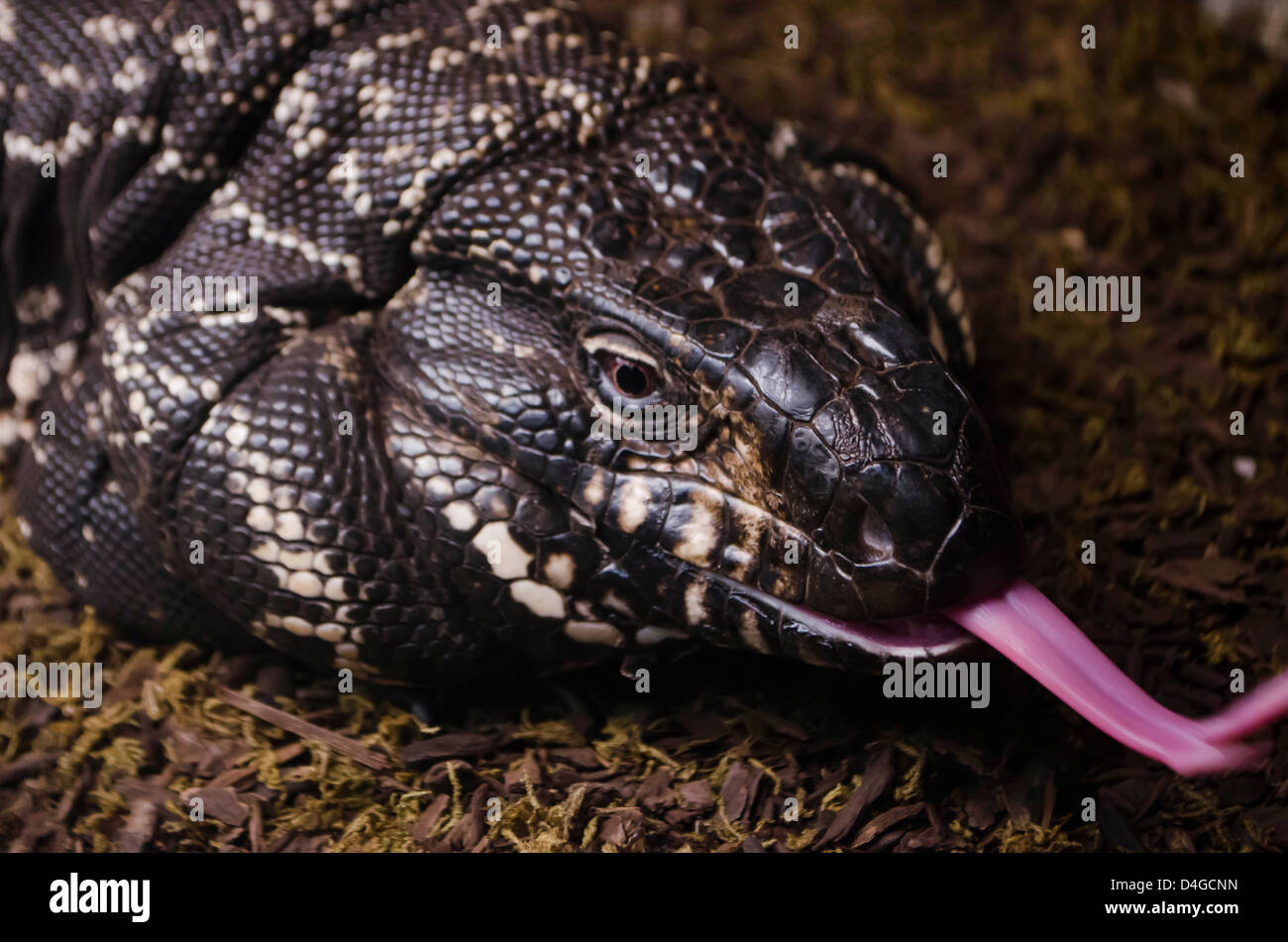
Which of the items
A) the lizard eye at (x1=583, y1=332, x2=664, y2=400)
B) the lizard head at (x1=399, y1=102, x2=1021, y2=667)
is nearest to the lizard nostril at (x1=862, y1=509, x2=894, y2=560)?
the lizard head at (x1=399, y1=102, x2=1021, y2=667)

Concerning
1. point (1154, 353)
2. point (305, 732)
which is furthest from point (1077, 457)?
point (305, 732)

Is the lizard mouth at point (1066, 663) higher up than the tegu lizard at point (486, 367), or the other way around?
the tegu lizard at point (486, 367)

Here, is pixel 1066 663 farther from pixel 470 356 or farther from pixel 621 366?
pixel 470 356

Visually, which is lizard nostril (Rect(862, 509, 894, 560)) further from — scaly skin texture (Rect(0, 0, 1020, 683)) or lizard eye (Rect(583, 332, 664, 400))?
lizard eye (Rect(583, 332, 664, 400))

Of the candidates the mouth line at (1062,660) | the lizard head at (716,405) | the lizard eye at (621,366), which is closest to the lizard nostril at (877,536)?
the lizard head at (716,405)

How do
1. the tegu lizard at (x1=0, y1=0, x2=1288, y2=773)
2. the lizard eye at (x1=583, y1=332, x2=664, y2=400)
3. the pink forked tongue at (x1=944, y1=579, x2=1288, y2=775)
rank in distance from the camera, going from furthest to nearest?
the lizard eye at (x1=583, y1=332, x2=664, y2=400) < the tegu lizard at (x1=0, y1=0, x2=1288, y2=773) < the pink forked tongue at (x1=944, y1=579, x2=1288, y2=775)

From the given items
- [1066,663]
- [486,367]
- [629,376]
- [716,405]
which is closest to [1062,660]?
[1066,663]

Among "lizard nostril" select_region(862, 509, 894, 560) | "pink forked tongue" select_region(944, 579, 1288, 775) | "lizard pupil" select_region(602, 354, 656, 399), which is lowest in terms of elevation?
"pink forked tongue" select_region(944, 579, 1288, 775)

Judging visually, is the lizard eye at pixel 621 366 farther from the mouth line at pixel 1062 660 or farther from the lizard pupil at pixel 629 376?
the mouth line at pixel 1062 660
